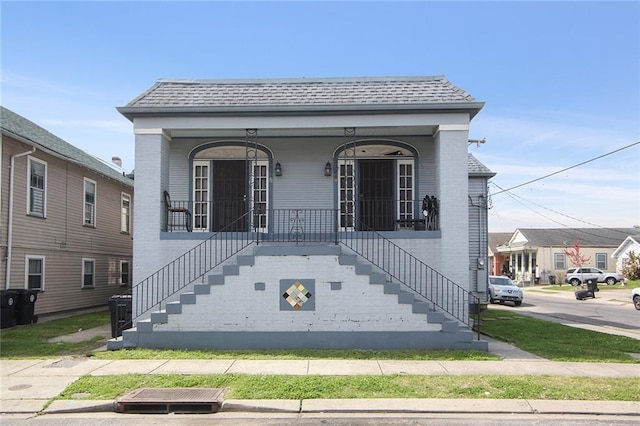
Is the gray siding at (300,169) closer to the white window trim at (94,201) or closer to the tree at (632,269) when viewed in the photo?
the white window trim at (94,201)

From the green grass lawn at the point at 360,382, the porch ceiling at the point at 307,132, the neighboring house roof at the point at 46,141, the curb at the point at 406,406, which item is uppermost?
the neighboring house roof at the point at 46,141

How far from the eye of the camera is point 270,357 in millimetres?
9953

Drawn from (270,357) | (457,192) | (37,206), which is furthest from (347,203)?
(37,206)

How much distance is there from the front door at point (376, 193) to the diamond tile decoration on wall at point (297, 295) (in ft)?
12.1

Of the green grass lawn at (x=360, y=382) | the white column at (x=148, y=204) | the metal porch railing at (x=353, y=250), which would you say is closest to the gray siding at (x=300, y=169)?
the metal porch railing at (x=353, y=250)

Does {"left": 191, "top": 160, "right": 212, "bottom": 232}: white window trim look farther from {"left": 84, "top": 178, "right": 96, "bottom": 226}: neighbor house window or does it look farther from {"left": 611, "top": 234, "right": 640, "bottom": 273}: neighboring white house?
{"left": 611, "top": 234, "right": 640, "bottom": 273}: neighboring white house

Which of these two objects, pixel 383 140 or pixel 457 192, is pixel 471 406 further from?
pixel 383 140

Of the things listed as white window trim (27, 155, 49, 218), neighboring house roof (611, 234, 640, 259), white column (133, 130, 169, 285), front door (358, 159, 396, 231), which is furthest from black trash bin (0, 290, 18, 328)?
neighboring house roof (611, 234, 640, 259)

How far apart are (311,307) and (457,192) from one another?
14.4ft

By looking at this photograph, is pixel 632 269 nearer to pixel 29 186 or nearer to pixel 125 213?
pixel 125 213

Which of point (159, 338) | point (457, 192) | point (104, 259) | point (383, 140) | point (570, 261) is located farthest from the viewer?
point (570, 261)

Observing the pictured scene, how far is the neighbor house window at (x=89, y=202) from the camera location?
20.0 metres

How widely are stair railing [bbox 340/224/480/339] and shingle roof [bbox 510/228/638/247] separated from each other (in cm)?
4082

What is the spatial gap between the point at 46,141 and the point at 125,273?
8040 mm
